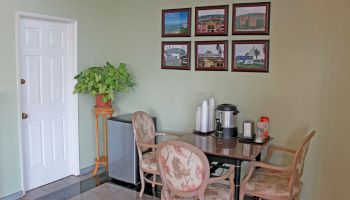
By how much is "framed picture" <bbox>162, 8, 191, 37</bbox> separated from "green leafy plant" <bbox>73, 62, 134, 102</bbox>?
0.77 metres

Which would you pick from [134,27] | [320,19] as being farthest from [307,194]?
[134,27]

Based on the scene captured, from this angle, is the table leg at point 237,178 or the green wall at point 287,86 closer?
the table leg at point 237,178

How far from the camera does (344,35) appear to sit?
312 cm

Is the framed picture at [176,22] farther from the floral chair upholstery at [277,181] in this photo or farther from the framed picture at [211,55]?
the floral chair upholstery at [277,181]

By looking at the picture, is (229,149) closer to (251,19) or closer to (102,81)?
(251,19)

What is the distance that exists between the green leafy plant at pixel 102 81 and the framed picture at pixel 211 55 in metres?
1.04

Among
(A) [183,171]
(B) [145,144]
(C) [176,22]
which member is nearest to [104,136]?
(B) [145,144]

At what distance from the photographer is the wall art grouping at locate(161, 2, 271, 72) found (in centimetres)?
351

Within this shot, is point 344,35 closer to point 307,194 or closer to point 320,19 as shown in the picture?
point 320,19

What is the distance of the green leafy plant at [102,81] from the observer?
4051 mm

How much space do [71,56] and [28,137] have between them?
118 cm

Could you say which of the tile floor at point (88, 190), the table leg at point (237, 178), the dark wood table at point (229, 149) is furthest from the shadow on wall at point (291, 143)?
the tile floor at point (88, 190)

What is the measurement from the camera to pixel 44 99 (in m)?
3.96

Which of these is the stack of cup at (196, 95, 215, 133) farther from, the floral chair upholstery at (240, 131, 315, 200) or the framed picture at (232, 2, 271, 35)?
the framed picture at (232, 2, 271, 35)
